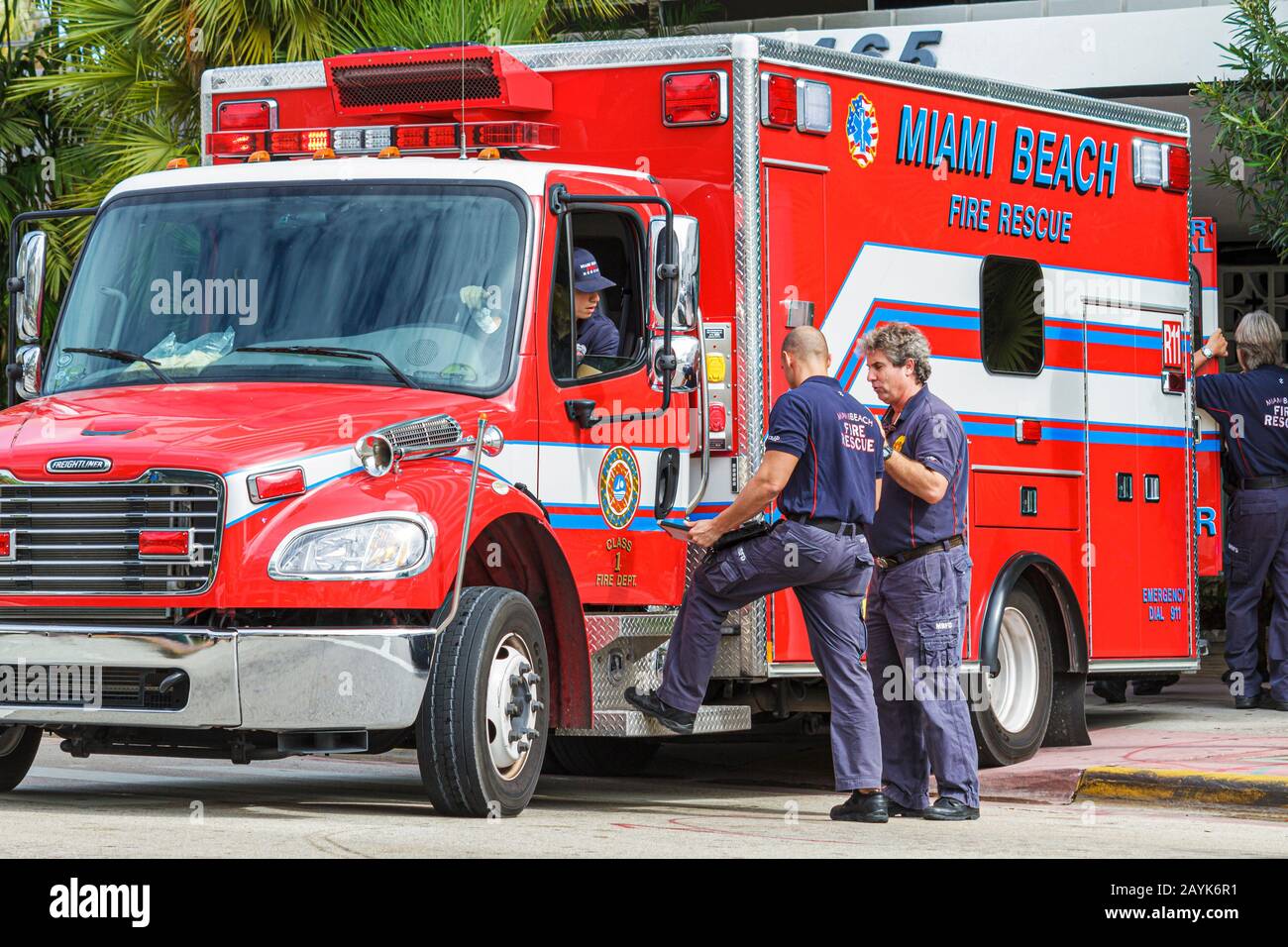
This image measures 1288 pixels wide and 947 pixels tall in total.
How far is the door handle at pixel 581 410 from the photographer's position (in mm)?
9203

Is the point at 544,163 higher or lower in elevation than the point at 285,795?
higher

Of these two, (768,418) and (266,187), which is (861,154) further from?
(266,187)

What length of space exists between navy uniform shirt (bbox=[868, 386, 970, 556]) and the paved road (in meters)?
1.24

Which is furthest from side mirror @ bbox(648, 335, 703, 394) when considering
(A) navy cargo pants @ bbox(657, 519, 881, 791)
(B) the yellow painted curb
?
(B) the yellow painted curb

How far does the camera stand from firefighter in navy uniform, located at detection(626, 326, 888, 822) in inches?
358

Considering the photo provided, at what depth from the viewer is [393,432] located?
8.16 metres

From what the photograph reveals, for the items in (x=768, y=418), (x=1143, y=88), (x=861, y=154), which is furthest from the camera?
Answer: (x=1143, y=88)

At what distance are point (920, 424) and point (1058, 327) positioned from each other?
2794mm

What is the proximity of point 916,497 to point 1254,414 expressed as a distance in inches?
215

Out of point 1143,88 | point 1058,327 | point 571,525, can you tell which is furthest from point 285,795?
point 1143,88

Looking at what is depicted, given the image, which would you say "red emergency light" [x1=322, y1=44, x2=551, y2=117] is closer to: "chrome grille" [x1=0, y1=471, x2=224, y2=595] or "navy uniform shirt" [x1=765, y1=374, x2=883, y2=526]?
"navy uniform shirt" [x1=765, y1=374, x2=883, y2=526]

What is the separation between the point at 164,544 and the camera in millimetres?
8016

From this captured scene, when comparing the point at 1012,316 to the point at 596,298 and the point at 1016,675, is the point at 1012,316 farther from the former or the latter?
the point at 596,298

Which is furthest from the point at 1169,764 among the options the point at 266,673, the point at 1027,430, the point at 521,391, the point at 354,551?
the point at 266,673
